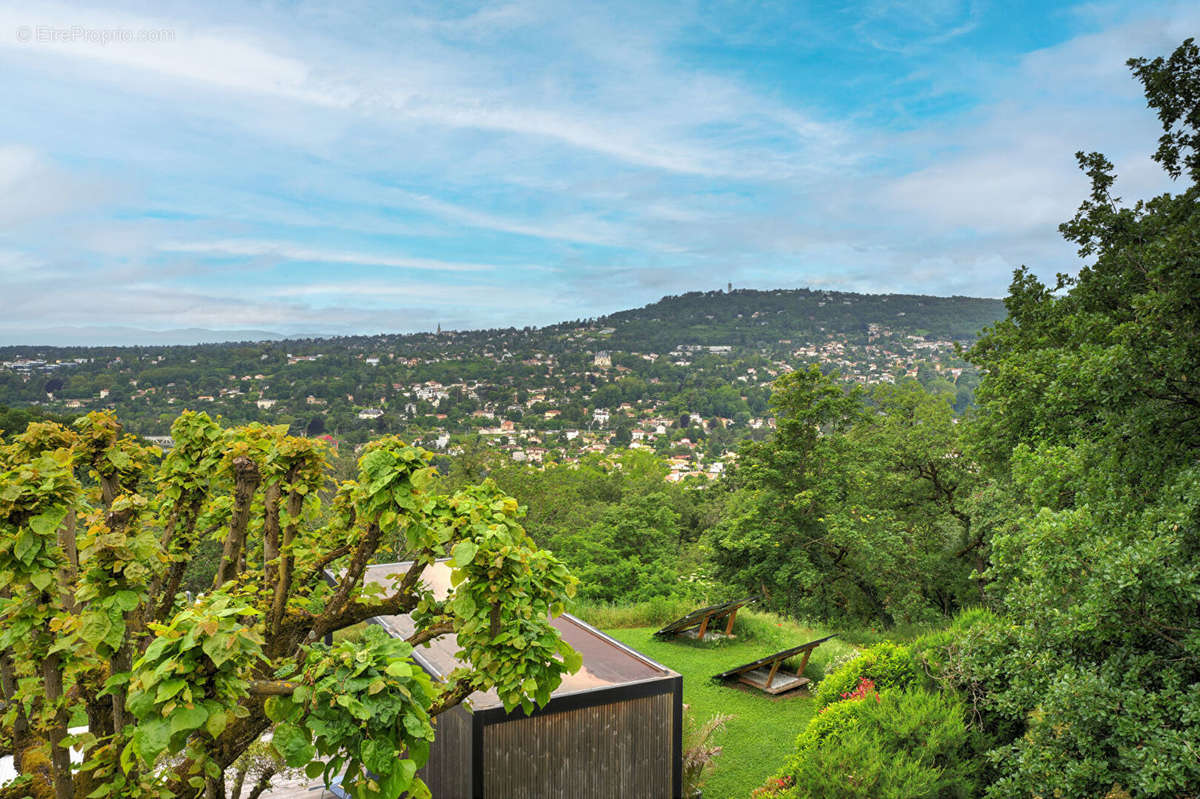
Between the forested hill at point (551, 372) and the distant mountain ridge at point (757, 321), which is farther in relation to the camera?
the distant mountain ridge at point (757, 321)

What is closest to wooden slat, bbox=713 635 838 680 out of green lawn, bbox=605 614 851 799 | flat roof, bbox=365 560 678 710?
green lawn, bbox=605 614 851 799

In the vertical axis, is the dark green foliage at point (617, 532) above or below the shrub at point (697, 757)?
below

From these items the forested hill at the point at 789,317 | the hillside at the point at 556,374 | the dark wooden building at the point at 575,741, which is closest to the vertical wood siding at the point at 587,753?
the dark wooden building at the point at 575,741

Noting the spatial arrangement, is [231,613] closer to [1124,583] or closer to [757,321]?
[1124,583]

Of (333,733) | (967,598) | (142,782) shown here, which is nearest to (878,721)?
(333,733)

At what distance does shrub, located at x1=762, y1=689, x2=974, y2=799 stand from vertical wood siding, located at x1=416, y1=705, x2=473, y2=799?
2.54m

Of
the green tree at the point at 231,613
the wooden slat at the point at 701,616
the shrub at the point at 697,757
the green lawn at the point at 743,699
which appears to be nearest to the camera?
the green tree at the point at 231,613

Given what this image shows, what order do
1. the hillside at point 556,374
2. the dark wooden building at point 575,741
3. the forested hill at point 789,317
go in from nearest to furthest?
the dark wooden building at point 575,741, the hillside at point 556,374, the forested hill at point 789,317

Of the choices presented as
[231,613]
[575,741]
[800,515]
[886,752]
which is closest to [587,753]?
[575,741]

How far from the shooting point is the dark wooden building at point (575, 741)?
553cm

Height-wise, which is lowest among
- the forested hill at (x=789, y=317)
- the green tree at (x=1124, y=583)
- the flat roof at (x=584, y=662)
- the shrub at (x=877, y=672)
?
the flat roof at (x=584, y=662)

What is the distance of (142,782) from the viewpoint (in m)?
2.64

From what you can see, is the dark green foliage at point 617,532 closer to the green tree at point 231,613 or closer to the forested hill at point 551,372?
the green tree at point 231,613

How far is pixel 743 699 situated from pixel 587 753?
4451 mm
